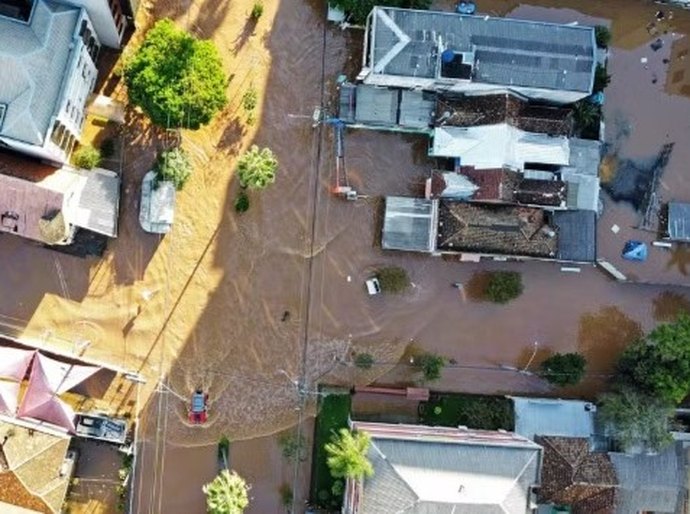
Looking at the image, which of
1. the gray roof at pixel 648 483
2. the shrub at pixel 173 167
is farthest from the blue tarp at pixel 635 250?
the shrub at pixel 173 167

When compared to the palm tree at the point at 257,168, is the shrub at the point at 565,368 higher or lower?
lower

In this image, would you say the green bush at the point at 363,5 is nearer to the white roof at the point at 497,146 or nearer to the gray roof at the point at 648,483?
the white roof at the point at 497,146

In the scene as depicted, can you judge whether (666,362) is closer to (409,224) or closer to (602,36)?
(409,224)

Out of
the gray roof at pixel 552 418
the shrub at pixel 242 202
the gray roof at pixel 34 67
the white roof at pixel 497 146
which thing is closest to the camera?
the gray roof at pixel 34 67

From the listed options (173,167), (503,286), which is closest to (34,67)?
(173,167)

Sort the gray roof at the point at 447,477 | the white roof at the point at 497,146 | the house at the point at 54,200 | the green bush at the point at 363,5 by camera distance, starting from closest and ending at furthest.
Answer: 1. the house at the point at 54,200
2. the gray roof at the point at 447,477
3. the white roof at the point at 497,146
4. the green bush at the point at 363,5

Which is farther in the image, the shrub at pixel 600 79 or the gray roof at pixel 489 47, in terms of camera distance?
the shrub at pixel 600 79

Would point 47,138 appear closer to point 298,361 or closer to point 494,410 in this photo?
point 298,361

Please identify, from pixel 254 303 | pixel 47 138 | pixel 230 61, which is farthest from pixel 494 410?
pixel 47 138
